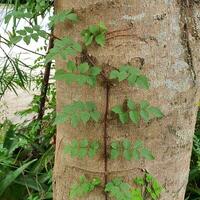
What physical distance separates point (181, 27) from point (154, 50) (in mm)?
81

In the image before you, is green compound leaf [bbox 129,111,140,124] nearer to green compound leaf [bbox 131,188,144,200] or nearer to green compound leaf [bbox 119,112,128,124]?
green compound leaf [bbox 119,112,128,124]

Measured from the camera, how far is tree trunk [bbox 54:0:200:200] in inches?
39.2

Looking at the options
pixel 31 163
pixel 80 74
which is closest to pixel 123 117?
pixel 80 74

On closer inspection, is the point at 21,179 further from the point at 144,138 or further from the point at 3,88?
the point at 144,138

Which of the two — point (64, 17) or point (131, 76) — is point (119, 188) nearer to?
point (131, 76)

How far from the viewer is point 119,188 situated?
3.63 feet

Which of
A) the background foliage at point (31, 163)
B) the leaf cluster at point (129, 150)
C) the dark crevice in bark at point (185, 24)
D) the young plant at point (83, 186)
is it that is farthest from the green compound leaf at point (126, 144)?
the background foliage at point (31, 163)

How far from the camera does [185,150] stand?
3.83 feet

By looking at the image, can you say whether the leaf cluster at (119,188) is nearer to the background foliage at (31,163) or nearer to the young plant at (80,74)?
the young plant at (80,74)

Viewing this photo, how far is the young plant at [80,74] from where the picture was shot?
3.26 ft

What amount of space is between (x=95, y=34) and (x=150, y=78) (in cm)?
16

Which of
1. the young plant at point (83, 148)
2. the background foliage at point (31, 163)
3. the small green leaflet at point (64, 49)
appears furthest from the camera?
the background foliage at point (31, 163)

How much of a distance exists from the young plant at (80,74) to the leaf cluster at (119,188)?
0.26m

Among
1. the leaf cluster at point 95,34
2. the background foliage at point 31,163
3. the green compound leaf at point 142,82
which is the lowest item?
the background foliage at point 31,163
